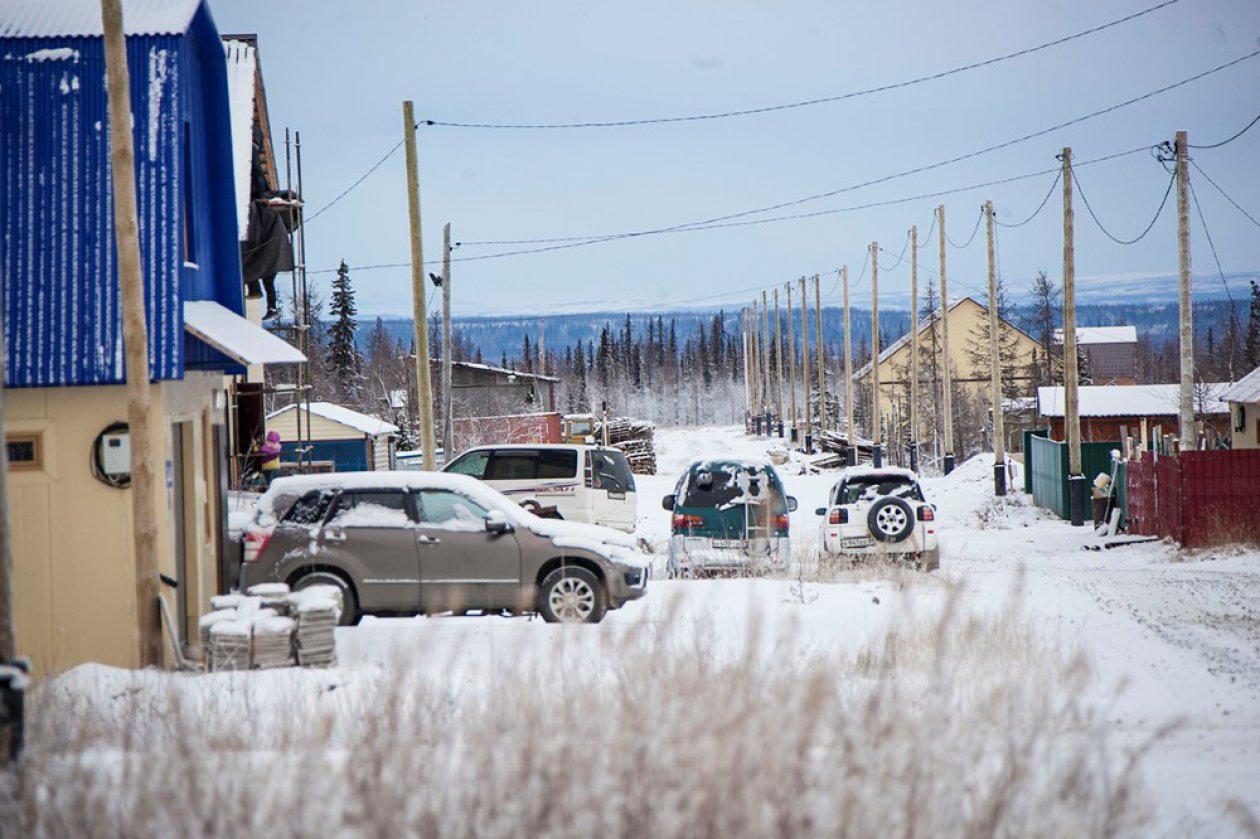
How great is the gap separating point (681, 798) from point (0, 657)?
4.16m

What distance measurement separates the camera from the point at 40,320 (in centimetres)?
1122

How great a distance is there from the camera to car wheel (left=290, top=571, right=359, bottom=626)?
45.4ft

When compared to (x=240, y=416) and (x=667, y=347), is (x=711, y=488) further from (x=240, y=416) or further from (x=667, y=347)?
(x=667, y=347)

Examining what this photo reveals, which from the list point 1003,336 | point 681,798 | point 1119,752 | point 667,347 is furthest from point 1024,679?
point 667,347

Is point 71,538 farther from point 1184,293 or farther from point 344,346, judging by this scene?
point 344,346

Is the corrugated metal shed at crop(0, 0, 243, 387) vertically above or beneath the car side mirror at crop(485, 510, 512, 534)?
above

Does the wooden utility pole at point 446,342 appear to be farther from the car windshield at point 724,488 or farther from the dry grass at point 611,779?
the dry grass at point 611,779

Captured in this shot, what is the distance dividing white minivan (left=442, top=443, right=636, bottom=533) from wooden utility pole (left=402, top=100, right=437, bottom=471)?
1.34 m

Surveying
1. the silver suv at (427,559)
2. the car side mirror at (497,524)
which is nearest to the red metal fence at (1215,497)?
the silver suv at (427,559)

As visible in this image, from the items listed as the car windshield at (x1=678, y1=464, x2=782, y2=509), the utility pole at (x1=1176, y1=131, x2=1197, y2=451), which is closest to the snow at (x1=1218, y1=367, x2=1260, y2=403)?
the utility pole at (x1=1176, y1=131, x2=1197, y2=451)

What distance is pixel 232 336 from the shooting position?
13.0 meters

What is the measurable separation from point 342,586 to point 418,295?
10.2m

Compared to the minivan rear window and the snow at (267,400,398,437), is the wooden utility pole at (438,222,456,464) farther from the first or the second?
the snow at (267,400,398,437)

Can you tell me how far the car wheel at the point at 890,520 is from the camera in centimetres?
1862
